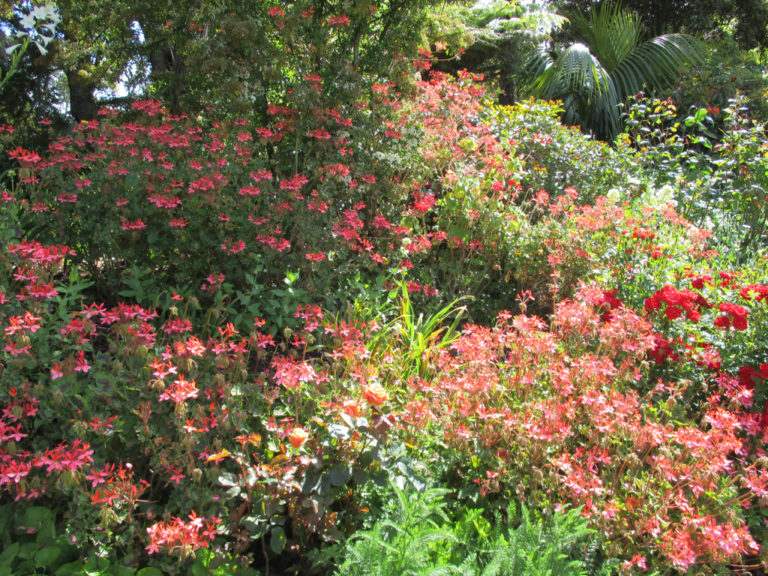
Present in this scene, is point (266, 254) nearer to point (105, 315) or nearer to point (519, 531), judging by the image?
point (105, 315)

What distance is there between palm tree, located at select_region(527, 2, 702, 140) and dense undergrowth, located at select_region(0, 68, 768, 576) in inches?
187

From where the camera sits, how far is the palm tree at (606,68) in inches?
324

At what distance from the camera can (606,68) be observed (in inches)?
373

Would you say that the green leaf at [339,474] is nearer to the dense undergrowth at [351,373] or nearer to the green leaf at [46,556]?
the dense undergrowth at [351,373]

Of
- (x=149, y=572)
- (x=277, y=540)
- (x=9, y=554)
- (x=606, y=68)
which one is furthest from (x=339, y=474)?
(x=606, y=68)

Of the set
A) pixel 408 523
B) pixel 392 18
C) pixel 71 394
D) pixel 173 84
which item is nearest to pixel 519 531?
pixel 408 523

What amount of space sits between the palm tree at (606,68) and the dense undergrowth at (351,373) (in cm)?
474

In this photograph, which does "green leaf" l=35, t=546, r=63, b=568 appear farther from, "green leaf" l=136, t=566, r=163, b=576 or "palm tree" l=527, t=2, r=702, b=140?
"palm tree" l=527, t=2, r=702, b=140

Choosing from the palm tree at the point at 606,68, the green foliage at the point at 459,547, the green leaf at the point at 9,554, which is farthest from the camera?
the palm tree at the point at 606,68

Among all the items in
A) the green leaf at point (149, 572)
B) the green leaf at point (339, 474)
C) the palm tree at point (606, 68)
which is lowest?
the green leaf at point (149, 572)

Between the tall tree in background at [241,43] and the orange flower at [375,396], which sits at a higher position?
the tall tree in background at [241,43]

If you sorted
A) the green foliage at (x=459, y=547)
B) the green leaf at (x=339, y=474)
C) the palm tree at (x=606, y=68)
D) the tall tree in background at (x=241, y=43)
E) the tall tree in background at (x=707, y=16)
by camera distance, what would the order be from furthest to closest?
the tall tree in background at (x=707, y=16) → the palm tree at (x=606, y=68) → the tall tree in background at (x=241, y=43) → the green leaf at (x=339, y=474) → the green foliage at (x=459, y=547)

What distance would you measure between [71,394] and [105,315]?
0.33 m

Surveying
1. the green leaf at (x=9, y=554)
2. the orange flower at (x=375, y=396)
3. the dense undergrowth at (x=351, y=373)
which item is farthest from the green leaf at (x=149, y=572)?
the orange flower at (x=375, y=396)
